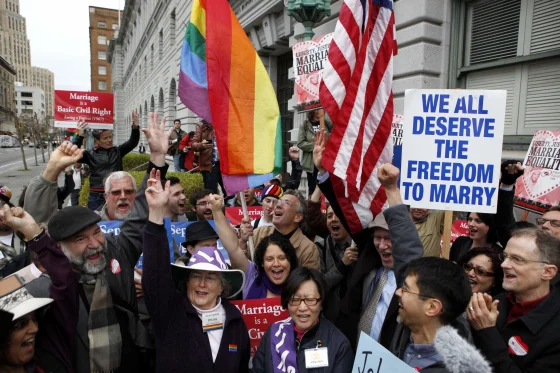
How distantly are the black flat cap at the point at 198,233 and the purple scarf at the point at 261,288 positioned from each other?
1.62 feet

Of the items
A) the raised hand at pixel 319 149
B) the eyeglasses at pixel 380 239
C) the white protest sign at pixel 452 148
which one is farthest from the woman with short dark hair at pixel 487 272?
the raised hand at pixel 319 149

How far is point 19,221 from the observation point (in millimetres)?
2215

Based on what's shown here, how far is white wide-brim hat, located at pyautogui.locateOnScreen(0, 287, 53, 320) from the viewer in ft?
6.18

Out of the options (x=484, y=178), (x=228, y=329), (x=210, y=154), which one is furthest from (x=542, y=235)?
(x=210, y=154)

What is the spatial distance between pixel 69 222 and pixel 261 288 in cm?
148

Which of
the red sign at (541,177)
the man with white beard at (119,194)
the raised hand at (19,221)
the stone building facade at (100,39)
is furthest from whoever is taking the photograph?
the stone building facade at (100,39)

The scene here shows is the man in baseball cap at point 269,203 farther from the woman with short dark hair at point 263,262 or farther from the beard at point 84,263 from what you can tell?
the beard at point 84,263

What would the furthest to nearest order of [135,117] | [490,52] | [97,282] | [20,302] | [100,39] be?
[100,39]
[490,52]
[135,117]
[97,282]
[20,302]

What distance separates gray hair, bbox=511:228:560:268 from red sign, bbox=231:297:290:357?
1.68 meters

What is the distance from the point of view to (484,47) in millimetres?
6375

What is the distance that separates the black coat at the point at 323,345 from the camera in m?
2.37

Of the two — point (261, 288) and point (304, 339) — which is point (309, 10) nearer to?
point (261, 288)

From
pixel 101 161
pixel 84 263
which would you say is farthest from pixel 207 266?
pixel 101 161

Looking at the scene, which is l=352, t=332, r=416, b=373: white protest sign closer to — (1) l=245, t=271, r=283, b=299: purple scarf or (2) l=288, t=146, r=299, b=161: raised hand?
(1) l=245, t=271, r=283, b=299: purple scarf
